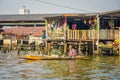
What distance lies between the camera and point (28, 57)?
28000mm

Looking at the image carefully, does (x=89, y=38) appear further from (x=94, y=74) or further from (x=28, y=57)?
(x=94, y=74)

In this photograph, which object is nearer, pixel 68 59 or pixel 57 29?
pixel 68 59

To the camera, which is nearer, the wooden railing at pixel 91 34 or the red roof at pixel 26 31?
the wooden railing at pixel 91 34

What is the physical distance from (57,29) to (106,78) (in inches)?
660

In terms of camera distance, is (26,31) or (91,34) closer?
(91,34)

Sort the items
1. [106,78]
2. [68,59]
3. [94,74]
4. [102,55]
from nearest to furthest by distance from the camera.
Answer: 1. [106,78]
2. [94,74]
3. [68,59]
4. [102,55]

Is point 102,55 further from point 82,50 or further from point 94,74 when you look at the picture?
point 94,74

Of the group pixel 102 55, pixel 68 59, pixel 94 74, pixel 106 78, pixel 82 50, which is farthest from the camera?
pixel 82 50

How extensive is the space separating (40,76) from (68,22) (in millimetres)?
17645

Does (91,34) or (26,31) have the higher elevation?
(91,34)

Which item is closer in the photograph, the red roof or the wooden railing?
the wooden railing

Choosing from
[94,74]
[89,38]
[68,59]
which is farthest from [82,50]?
[94,74]

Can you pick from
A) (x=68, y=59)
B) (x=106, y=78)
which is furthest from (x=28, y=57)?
(x=106, y=78)

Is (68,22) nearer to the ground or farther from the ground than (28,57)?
farther from the ground
